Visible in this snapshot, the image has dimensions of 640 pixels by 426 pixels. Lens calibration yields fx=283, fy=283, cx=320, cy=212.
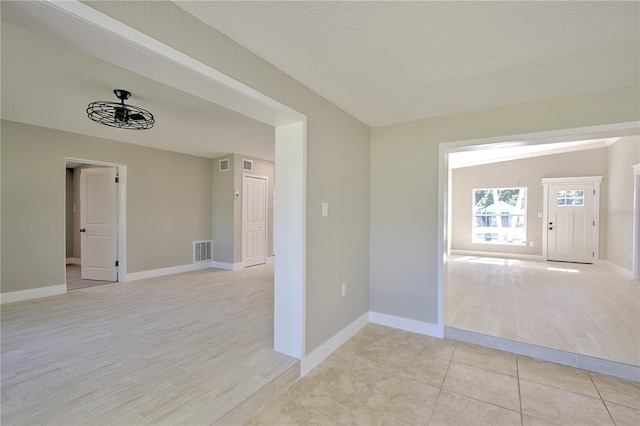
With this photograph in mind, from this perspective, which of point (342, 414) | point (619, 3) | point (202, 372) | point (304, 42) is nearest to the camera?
point (619, 3)

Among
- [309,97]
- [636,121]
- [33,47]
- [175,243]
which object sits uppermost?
[33,47]

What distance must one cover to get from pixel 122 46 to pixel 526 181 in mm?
9411

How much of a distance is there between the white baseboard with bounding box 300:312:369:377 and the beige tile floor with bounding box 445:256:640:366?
97 centimetres

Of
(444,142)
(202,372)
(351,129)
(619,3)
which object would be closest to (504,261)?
(444,142)

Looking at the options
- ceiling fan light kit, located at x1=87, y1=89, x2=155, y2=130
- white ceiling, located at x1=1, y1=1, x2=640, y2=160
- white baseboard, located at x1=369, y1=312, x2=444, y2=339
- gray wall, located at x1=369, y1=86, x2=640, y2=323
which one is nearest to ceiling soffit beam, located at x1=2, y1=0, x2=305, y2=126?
white ceiling, located at x1=1, y1=1, x2=640, y2=160

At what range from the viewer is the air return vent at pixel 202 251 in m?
6.05

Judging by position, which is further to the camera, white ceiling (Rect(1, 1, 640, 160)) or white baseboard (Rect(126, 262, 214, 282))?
white baseboard (Rect(126, 262, 214, 282))

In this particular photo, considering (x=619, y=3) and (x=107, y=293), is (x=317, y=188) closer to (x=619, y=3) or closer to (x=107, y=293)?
(x=619, y=3)

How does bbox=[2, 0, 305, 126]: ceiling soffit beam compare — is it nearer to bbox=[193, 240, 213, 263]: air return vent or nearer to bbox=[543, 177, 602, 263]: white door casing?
bbox=[193, 240, 213, 263]: air return vent

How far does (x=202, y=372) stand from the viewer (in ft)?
6.98

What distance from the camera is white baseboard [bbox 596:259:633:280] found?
5.52 meters

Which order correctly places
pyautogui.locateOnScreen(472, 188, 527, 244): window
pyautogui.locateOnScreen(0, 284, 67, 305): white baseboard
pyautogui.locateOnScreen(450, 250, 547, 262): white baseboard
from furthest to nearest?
pyautogui.locateOnScreen(472, 188, 527, 244): window
pyautogui.locateOnScreen(450, 250, 547, 262): white baseboard
pyautogui.locateOnScreen(0, 284, 67, 305): white baseboard

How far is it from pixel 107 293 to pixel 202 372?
308 cm

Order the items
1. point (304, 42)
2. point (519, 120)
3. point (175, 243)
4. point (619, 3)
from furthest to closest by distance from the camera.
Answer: point (175, 243) → point (519, 120) → point (304, 42) → point (619, 3)
